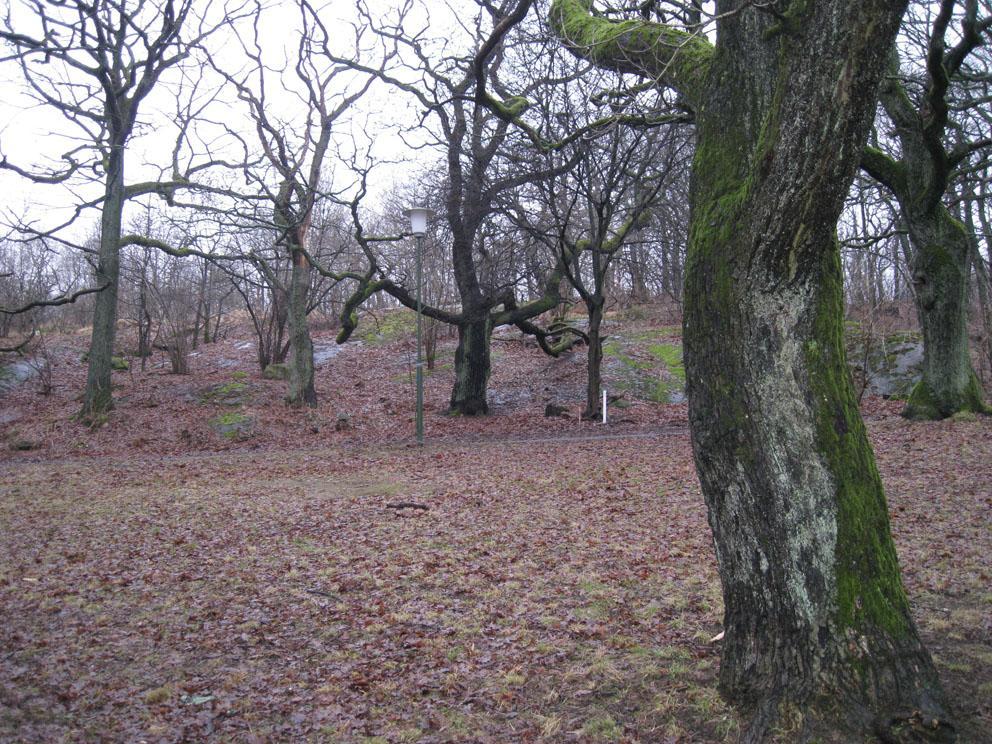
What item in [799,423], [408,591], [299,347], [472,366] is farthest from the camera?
[299,347]

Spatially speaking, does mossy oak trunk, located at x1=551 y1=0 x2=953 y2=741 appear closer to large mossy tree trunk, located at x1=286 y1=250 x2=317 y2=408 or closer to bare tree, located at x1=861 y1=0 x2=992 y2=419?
bare tree, located at x1=861 y1=0 x2=992 y2=419

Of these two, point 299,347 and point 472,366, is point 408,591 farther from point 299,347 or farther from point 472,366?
point 299,347

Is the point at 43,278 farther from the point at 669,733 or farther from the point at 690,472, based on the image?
the point at 669,733

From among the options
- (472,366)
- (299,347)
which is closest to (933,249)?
(472,366)

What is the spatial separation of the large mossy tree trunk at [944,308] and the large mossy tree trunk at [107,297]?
1652 cm

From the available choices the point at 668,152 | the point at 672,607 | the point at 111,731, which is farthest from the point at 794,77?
the point at 668,152

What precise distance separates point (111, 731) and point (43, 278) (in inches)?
1094

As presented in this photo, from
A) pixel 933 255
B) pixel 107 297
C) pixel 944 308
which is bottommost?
pixel 944 308

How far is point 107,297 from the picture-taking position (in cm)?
1769

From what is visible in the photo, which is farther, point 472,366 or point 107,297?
point 472,366

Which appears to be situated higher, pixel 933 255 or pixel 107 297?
pixel 933 255

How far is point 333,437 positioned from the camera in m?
16.9

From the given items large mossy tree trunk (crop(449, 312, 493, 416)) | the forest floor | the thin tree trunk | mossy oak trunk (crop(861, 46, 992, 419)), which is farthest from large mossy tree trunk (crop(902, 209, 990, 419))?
large mossy tree trunk (crop(449, 312, 493, 416))

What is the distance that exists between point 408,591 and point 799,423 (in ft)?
12.2
